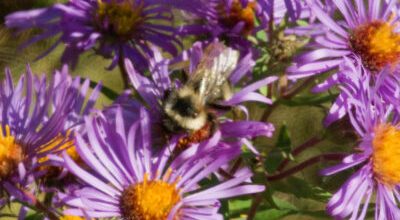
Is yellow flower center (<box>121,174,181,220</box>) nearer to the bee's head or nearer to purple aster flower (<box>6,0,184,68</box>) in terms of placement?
the bee's head

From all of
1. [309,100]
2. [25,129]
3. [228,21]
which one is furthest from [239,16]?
[25,129]

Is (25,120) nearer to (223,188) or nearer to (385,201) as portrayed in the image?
(223,188)

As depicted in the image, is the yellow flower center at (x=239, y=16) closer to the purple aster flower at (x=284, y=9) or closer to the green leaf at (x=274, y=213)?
the purple aster flower at (x=284, y=9)

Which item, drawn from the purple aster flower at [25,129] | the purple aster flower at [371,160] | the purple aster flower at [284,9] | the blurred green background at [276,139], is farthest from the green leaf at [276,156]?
the purple aster flower at [25,129]

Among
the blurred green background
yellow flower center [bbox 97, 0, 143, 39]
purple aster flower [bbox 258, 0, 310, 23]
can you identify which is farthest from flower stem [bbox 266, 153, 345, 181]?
yellow flower center [bbox 97, 0, 143, 39]

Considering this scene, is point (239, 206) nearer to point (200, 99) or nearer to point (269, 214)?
point (269, 214)

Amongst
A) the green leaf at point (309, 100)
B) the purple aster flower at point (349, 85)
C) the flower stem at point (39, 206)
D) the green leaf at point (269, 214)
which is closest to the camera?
the flower stem at point (39, 206)

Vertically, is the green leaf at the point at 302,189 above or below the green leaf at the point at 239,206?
above
